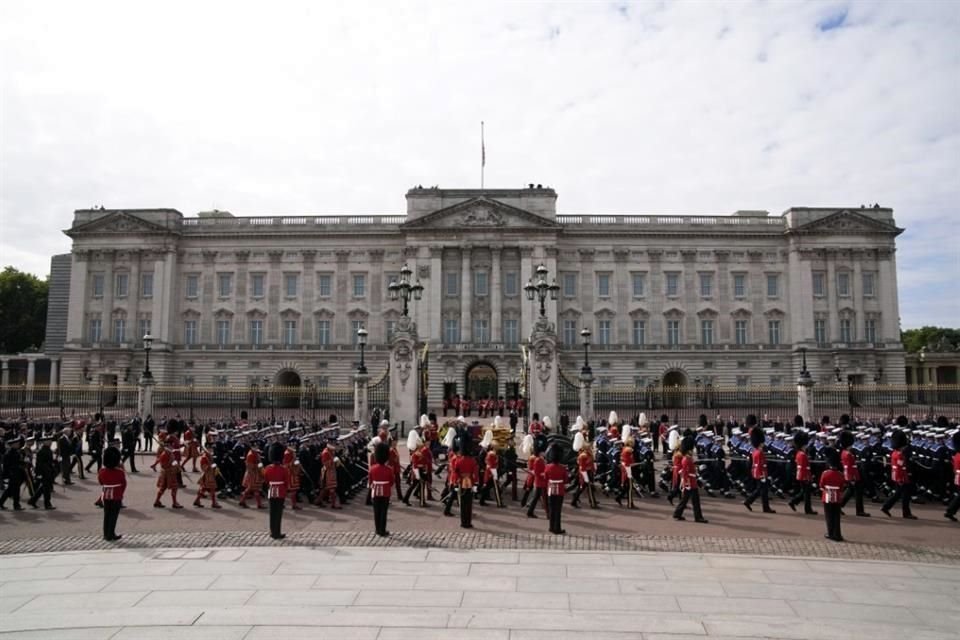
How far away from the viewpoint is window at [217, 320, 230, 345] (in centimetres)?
6047

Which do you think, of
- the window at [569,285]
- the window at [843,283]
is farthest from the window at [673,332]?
the window at [843,283]

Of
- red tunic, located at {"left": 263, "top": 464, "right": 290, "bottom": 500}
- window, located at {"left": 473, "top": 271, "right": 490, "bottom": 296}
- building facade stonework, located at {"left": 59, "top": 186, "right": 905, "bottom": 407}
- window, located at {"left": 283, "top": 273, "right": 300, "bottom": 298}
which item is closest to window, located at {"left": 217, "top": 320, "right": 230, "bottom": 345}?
building facade stonework, located at {"left": 59, "top": 186, "right": 905, "bottom": 407}

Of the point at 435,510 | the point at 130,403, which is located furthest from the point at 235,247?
the point at 435,510

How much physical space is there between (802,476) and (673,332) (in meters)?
46.4

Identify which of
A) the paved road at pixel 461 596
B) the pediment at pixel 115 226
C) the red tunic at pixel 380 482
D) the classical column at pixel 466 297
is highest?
the pediment at pixel 115 226

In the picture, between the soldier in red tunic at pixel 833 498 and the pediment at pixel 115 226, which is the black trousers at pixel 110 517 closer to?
the soldier in red tunic at pixel 833 498

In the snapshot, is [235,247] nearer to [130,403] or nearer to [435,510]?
[130,403]

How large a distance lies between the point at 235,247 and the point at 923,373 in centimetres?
6571

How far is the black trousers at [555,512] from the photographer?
1298cm

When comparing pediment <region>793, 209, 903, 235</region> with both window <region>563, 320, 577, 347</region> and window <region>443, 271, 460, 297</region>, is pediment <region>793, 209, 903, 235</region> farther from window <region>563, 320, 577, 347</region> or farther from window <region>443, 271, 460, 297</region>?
window <region>443, 271, 460, 297</region>

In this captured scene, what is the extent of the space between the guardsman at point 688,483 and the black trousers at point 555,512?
278cm

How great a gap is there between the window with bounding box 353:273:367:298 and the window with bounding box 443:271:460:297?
7182 mm

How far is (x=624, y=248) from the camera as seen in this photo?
2372 inches

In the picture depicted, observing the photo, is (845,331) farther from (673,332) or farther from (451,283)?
(451,283)
